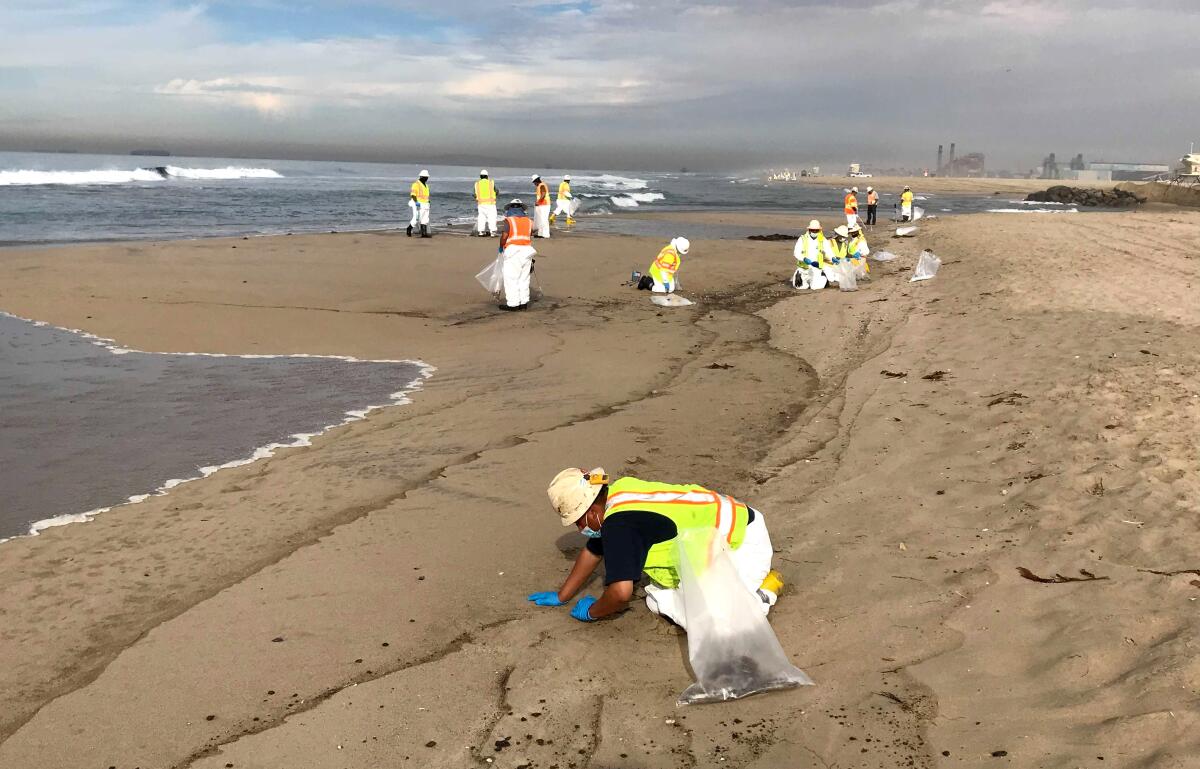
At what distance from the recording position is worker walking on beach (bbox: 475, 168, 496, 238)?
21547 mm

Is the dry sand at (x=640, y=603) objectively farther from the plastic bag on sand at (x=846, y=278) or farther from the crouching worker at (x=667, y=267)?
the plastic bag on sand at (x=846, y=278)

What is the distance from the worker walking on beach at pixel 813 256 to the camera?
47.3ft

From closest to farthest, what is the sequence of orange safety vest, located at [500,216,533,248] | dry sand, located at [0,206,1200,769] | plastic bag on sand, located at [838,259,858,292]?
1. dry sand, located at [0,206,1200,769]
2. orange safety vest, located at [500,216,533,248]
3. plastic bag on sand, located at [838,259,858,292]

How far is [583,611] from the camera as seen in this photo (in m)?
4.14

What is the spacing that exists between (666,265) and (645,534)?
397 inches

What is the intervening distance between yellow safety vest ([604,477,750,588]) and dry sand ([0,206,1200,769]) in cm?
33

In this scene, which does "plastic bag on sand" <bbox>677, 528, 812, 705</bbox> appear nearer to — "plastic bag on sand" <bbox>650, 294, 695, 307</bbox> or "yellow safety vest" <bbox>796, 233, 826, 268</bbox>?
"plastic bag on sand" <bbox>650, 294, 695, 307</bbox>

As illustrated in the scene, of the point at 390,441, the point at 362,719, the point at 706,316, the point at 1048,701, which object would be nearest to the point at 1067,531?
the point at 1048,701

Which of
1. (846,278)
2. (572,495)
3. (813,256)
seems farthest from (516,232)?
(572,495)

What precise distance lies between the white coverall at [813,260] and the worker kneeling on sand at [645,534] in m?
10.8

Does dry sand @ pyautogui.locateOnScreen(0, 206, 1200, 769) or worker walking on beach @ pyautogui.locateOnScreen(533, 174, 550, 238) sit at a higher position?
worker walking on beach @ pyautogui.locateOnScreen(533, 174, 550, 238)

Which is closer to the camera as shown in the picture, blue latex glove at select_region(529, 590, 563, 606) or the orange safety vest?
blue latex glove at select_region(529, 590, 563, 606)

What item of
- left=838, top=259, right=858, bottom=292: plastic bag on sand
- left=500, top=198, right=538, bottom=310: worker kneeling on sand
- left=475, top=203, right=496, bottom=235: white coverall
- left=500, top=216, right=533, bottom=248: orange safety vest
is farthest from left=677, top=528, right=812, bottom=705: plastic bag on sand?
left=475, top=203, right=496, bottom=235: white coverall

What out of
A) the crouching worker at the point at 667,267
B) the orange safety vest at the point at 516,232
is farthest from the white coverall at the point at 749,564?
the crouching worker at the point at 667,267
